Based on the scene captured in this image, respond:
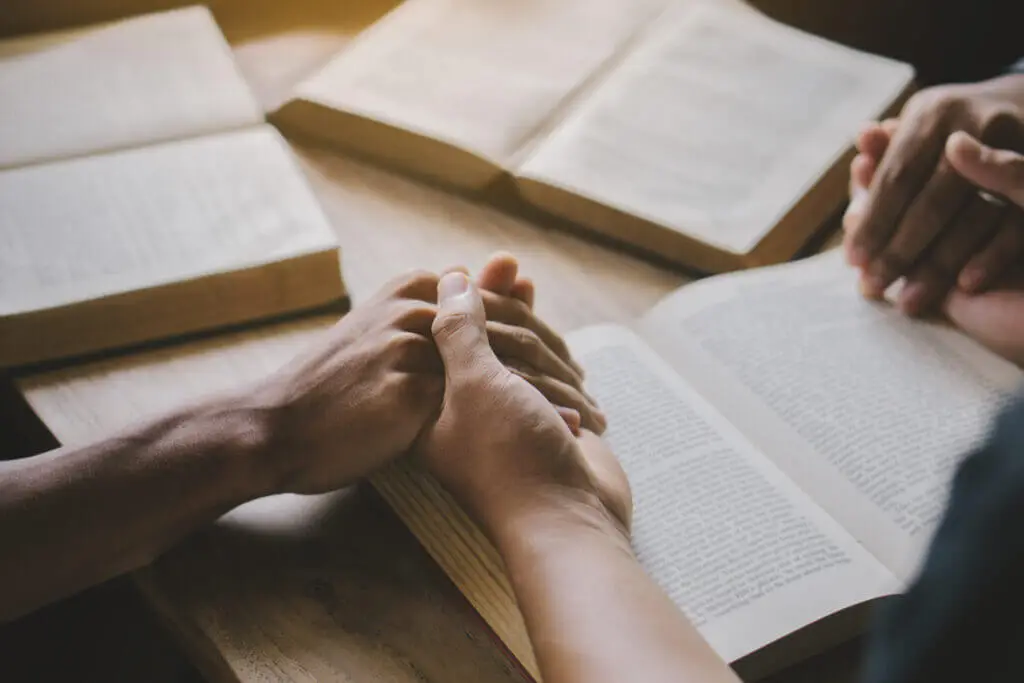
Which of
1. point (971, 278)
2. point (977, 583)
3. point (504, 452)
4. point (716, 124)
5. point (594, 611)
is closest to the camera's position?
point (977, 583)

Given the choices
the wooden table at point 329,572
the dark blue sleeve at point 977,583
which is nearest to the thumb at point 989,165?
the wooden table at point 329,572

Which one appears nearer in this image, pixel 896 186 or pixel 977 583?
pixel 977 583

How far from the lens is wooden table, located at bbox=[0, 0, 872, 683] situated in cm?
67

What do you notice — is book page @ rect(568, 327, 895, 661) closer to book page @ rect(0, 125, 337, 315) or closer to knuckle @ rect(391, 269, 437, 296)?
knuckle @ rect(391, 269, 437, 296)

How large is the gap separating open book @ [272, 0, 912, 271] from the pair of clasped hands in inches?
2.9

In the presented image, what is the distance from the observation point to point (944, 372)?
Answer: 871mm

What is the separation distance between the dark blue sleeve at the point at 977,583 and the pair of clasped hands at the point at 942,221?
643mm

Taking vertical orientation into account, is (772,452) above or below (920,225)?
below

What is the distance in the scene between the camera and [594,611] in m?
0.60

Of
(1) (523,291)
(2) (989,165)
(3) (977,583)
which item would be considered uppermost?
(3) (977,583)

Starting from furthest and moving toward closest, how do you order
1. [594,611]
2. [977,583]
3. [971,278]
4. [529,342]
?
[971,278], [529,342], [594,611], [977,583]

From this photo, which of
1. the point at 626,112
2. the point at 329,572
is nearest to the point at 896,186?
the point at 626,112

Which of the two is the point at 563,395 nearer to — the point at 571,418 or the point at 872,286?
the point at 571,418

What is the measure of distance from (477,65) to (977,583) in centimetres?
96
